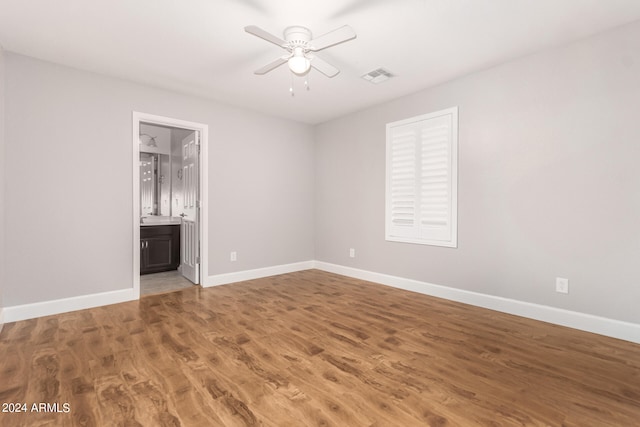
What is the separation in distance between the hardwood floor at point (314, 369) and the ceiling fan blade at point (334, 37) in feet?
7.92

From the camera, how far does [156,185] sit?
6.10 m

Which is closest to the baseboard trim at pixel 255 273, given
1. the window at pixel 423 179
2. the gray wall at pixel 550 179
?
the window at pixel 423 179

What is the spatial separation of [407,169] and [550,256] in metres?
1.87

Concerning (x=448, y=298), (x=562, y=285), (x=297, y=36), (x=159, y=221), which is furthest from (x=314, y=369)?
(x=159, y=221)

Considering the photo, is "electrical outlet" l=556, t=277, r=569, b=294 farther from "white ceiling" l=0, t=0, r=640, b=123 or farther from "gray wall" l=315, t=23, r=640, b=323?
"white ceiling" l=0, t=0, r=640, b=123

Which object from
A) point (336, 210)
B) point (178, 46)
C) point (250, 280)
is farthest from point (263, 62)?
point (250, 280)

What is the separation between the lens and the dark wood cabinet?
501 cm

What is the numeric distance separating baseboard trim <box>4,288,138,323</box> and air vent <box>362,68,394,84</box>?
3.81 meters

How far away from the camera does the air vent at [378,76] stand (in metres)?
3.41

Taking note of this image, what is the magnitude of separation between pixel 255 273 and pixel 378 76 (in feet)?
10.9

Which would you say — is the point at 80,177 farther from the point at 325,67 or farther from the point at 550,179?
the point at 550,179

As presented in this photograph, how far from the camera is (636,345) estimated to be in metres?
2.46

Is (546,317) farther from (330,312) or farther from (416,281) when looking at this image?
(330,312)

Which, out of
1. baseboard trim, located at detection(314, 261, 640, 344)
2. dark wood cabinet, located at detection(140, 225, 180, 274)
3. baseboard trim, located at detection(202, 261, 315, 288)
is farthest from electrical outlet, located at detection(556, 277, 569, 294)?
dark wood cabinet, located at detection(140, 225, 180, 274)
